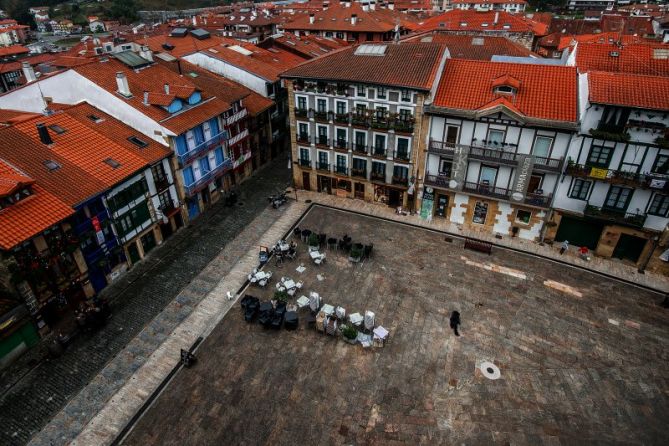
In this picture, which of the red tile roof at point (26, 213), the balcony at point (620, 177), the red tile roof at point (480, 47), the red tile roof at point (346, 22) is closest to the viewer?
the red tile roof at point (26, 213)

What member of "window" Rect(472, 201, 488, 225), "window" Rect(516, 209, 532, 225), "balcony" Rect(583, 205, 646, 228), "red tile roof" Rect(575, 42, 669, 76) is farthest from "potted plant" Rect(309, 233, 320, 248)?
"red tile roof" Rect(575, 42, 669, 76)

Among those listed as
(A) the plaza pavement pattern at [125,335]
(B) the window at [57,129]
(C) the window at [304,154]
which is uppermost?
(B) the window at [57,129]

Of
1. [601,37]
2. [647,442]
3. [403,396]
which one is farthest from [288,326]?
[601,37]

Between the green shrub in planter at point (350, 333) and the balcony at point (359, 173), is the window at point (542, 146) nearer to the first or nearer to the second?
the balcony at point (359, 173)

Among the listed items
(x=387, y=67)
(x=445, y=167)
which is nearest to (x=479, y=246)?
(x=445, y=167)

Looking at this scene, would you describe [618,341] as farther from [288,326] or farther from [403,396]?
[288,326]

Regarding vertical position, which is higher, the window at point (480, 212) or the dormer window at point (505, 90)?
the dormer window at point (505, 90)

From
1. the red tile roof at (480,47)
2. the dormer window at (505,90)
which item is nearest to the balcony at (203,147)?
the dormer window at (505,90)
